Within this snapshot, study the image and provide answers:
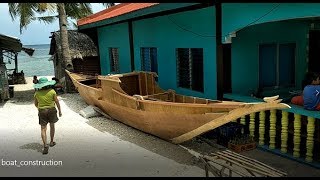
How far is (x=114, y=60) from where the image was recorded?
47.1 feet

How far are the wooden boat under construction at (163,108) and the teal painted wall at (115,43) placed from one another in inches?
109

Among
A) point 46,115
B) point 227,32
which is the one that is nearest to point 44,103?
point 46,115

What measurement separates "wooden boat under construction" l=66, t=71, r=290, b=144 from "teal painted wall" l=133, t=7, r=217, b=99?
0.79 m

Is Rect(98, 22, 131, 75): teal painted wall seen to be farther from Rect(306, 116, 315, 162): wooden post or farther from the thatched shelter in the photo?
Rect(306, 116, 315, 162): wooden post

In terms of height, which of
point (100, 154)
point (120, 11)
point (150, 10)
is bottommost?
point (100, 154)

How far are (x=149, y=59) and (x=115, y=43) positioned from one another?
3035 millimetres

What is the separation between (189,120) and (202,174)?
120 centimetres

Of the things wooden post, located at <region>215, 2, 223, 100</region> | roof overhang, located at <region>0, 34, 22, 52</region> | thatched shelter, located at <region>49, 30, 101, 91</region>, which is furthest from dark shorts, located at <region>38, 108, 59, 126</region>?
thatched shelter, located at <region>49, 30, 101, 91</region>

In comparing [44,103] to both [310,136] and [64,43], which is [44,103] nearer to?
[310,136]

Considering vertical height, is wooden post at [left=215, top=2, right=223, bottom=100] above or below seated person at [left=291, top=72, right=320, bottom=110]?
above

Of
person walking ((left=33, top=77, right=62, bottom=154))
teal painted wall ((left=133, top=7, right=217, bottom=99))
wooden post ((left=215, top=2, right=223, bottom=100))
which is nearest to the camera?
person walking ((left=33, top=77, right=62, bottom=154))

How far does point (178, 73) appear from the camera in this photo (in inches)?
373

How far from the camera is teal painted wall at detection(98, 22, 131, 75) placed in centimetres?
1259

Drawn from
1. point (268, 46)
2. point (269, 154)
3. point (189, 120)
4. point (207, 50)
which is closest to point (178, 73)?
point (207, 50)
